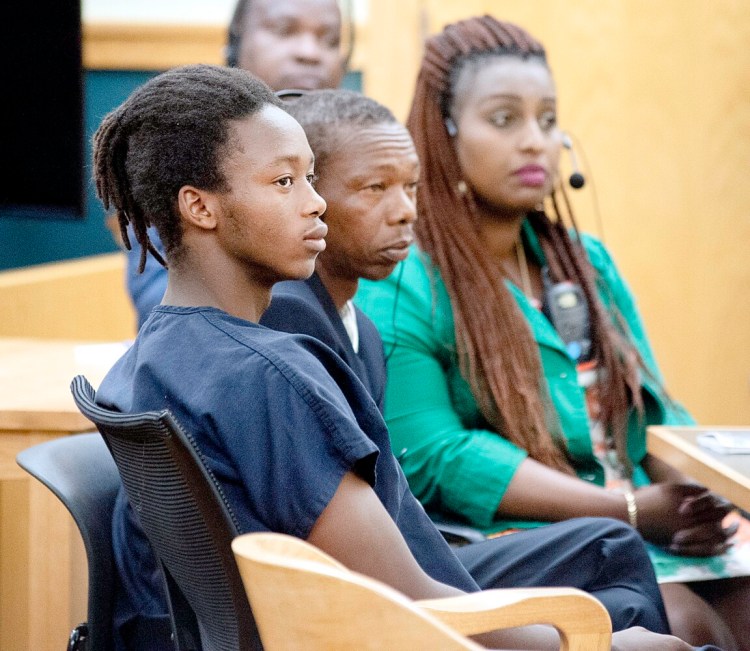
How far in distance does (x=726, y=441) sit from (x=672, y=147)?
2.10m

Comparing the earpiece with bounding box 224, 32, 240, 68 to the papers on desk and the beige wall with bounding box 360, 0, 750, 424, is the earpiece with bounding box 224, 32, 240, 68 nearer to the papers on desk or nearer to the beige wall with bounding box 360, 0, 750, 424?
the beige wall with bounding box 360, 0, 750, 424

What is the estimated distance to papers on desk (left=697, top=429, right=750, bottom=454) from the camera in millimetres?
1787

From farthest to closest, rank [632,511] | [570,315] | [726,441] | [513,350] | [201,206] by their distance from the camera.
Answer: [570,315] < [513,350] < [632,511] < [726,441] < [201,206]

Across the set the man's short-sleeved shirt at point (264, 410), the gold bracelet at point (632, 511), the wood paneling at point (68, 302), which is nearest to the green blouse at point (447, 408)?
the gold bracelet at point (632, 511)

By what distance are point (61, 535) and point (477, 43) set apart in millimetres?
1224

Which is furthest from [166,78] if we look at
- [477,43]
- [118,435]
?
[477,43]

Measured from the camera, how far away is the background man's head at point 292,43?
2.81 metres

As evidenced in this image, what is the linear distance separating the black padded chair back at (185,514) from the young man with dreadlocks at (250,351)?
1.6 inches

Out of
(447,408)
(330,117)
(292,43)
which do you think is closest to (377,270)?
(330,117)

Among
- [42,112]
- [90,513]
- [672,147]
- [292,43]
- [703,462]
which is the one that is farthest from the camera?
[672,147]

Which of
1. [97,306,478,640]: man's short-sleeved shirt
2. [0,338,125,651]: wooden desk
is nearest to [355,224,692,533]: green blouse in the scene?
[0,338,125,651]: wooden desk

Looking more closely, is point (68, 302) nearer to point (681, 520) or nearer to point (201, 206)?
point (681, 520)

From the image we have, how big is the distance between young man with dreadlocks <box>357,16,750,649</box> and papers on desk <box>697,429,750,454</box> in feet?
0.57

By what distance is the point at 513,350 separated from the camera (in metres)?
2.11
